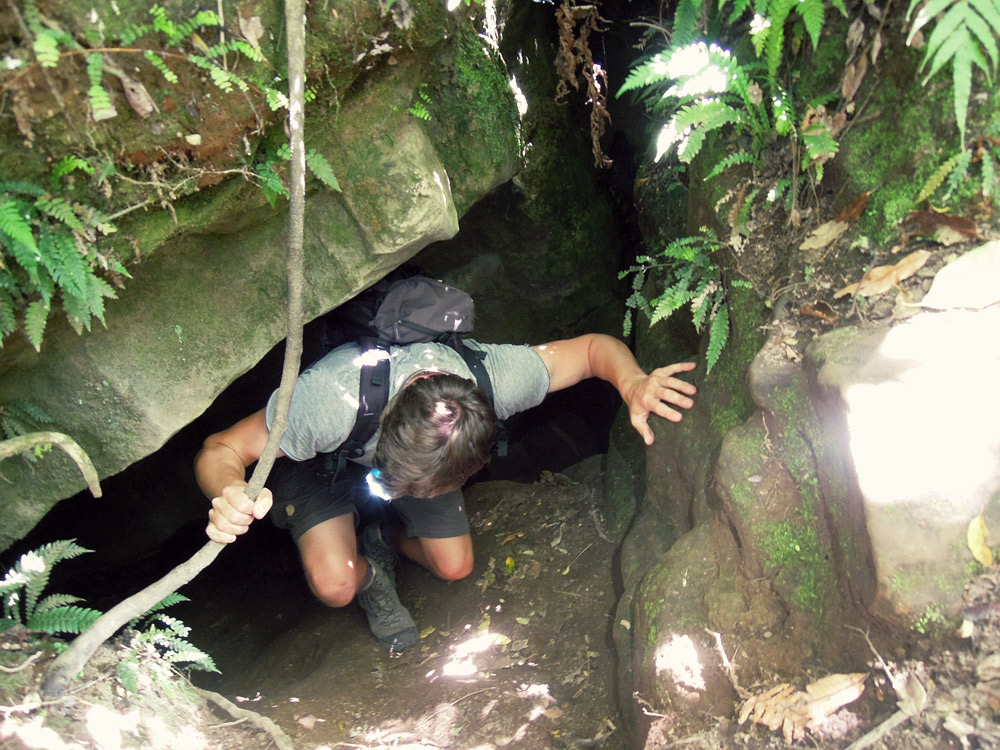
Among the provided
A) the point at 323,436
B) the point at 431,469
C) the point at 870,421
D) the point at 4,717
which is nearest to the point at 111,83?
the point at 323,436

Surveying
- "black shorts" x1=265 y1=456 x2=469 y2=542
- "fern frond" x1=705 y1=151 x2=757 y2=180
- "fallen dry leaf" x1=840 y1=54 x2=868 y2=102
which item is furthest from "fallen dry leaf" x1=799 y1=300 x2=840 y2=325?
"black shorts" x1=265 y1=456 x2=469 y2=542

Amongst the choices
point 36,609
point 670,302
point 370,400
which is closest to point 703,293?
point 670,302

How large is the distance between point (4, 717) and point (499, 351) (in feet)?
9.95

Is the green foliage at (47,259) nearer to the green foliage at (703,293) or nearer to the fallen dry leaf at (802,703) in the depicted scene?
the green foliage at (703,293)

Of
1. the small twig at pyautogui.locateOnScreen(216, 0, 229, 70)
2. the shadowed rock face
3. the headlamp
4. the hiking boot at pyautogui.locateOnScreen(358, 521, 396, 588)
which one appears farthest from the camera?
the hiking boot at pyautogui.locateOnScreen(358, 521, 396, 588)

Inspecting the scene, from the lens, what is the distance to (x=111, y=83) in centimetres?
263

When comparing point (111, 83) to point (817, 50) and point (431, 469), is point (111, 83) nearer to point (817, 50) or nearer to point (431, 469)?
point (431, 469)

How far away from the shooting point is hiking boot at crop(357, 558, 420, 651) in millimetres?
4629

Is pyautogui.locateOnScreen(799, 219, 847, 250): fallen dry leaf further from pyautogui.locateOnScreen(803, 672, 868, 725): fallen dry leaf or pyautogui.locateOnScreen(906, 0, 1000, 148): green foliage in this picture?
pyautogui.locateOnScreen(803, 672, 868, 725): fallen dry leaf

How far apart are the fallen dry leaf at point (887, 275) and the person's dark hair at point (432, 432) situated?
191cm

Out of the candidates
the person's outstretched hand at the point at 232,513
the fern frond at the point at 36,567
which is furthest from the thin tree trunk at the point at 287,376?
the fern frond at the point at 36,567

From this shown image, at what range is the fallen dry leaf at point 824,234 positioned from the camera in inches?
112

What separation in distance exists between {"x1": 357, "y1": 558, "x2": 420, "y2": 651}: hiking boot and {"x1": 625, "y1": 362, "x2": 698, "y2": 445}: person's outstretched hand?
7.72ft

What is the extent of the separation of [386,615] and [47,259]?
10.7 feet
